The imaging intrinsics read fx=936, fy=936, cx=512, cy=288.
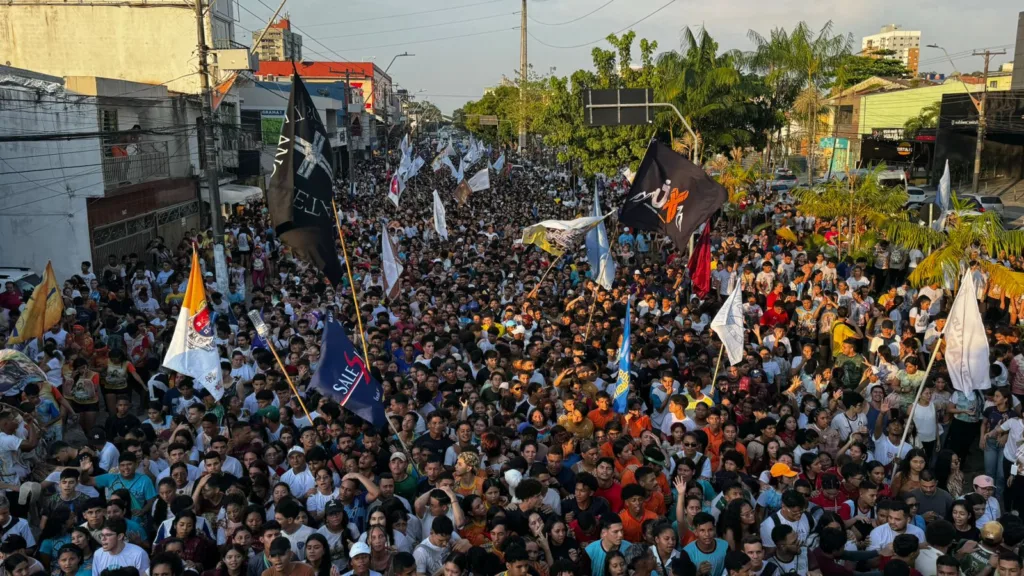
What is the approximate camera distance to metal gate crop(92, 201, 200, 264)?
19.8m

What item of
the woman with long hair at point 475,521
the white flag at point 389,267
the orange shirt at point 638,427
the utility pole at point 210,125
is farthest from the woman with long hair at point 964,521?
the utility pole at point 210,125

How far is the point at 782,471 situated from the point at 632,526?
4.26 ft

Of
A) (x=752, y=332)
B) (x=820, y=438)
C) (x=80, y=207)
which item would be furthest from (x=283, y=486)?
(x=80, y=207)

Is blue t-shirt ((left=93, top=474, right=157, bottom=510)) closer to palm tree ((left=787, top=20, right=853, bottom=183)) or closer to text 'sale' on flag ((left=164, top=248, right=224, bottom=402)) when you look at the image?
text 'sale' on flag ((left=164, top=248, right=224, bottom=402))

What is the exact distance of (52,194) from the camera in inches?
737

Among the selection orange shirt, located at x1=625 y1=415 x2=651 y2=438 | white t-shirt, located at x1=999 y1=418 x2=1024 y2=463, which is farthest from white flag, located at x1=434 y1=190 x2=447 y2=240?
white t-shirt, located at x1=999 y1=418 x2=1024 y2=463

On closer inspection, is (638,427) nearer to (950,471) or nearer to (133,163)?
(950,471)

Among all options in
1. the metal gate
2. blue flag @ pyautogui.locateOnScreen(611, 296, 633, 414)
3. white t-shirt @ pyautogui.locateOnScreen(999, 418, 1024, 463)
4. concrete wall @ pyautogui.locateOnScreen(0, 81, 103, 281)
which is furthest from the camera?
the metal gate

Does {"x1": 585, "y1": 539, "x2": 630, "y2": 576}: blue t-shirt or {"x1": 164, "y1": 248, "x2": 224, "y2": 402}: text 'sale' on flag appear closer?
{"x1": 585, "y1": 539, "x2": 630, "y2": 576}: blue t-shirt

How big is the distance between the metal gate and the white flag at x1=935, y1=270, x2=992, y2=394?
16622mm

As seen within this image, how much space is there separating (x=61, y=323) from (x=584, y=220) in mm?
7438

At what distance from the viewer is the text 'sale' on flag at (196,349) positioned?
823cm

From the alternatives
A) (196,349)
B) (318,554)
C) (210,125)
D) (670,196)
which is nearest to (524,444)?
(318,554)

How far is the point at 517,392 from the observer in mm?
9211
